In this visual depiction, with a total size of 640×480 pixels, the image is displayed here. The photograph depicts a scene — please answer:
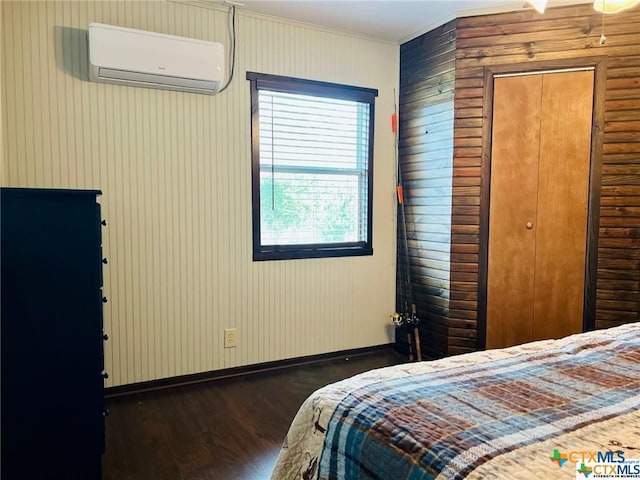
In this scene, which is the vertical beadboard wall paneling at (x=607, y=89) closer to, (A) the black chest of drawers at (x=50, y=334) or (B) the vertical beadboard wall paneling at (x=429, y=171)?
(B) the vertical beadboard wall paneling at (x=429, y=171)

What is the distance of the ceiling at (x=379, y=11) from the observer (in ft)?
9.13

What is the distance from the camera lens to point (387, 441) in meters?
0.96

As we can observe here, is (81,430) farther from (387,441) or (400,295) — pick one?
(400,295)

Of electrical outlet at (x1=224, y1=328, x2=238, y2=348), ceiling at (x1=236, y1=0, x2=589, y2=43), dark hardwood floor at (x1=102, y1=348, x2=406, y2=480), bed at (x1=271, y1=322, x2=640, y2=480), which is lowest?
dark hardwood floor at (x1=102, y1=348, x2=406, y2=480)

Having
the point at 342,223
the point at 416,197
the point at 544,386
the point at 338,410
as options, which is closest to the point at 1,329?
the point at 338,410

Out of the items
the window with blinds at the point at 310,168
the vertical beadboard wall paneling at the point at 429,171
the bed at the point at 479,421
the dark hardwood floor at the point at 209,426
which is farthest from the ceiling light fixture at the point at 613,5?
the dark hardwood floor at the point at 209,426

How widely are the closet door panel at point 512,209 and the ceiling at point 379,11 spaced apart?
0.48 m

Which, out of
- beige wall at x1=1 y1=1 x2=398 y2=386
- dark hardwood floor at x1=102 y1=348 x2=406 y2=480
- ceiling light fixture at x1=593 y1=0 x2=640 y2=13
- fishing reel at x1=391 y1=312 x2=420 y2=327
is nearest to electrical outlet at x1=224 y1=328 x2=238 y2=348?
beige wall at x1=1 y1=1 x2=398 y2=386

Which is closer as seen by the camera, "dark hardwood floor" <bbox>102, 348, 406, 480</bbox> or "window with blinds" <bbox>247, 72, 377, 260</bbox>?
"dark hardwood floor" <bbox>102, 348, 406, 480</bbox>

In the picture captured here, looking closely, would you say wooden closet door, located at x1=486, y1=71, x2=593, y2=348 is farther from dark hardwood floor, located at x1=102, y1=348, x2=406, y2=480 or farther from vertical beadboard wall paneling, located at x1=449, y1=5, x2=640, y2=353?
dark hardwood floor, located at x1=102, y1=348, x2=406, y2=480

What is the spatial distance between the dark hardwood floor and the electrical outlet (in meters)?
0.23

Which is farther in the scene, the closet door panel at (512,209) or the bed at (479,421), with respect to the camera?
the closet door panel at (512,209)

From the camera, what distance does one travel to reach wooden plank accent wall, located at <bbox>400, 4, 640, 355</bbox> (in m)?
2.60

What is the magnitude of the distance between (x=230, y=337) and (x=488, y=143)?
2102mm
